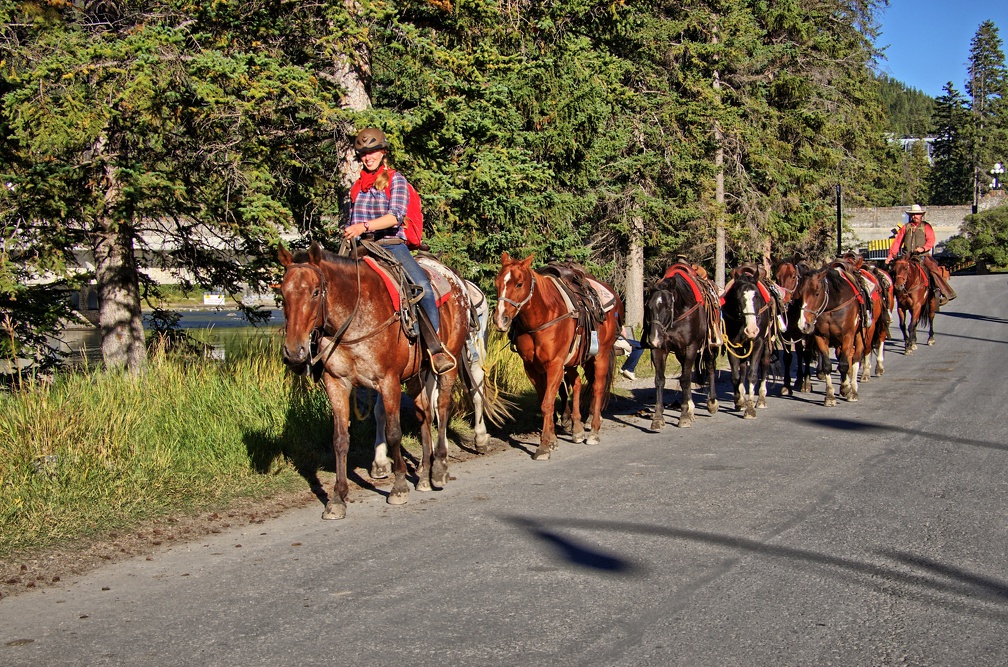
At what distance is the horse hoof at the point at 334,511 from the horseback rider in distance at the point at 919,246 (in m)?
22.3

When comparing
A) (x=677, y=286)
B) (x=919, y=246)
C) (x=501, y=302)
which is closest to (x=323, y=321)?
(x=501, y=302)

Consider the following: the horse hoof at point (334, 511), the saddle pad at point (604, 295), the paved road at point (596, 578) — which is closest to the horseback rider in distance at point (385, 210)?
the paved road at point (596, 578)

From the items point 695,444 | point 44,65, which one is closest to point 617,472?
Answer: point 695,444

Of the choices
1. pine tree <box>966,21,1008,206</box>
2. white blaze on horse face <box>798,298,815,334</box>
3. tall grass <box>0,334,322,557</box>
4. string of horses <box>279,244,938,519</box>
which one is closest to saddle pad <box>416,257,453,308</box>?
string of horses <box>279,244,938,519</box>

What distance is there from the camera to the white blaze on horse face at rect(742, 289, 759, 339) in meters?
15.0

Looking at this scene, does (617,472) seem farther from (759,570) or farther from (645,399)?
(645,399)

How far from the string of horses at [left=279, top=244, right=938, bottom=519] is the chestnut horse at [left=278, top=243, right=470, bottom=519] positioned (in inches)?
0.5

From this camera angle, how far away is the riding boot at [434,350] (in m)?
9.63

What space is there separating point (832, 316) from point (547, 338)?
6900 mm

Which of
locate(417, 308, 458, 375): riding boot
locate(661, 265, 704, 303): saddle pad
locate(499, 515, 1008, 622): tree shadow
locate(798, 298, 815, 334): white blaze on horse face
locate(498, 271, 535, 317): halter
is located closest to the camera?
locate(499, 515, 1008, 622): tree shadow

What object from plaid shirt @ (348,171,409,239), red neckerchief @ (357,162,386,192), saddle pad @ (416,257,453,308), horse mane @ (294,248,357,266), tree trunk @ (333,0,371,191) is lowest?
saddle pad @ (416,257,453,308)

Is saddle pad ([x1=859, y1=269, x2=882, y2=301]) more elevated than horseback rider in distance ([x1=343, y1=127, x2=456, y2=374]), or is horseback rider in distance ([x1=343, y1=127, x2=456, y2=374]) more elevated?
horseback rider in distance ([x1=343, y1=127, x2=456, y2=374])

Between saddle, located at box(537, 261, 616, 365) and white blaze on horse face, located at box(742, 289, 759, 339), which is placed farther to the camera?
white blaze on horse face, located at box(742, 289, 759, 339)

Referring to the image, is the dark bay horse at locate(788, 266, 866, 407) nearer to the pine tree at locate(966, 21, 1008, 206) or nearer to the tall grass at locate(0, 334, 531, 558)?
the tall grass at locate(0, 334, 531, 558)
